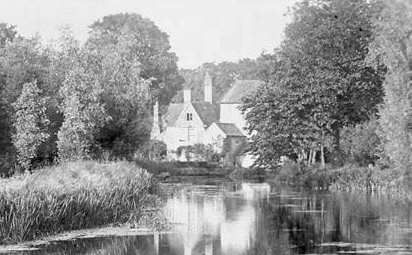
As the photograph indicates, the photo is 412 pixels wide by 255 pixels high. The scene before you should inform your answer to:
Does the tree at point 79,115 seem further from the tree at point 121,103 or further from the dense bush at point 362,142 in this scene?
the dense bush at point 362,142

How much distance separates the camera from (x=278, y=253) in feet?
74.6

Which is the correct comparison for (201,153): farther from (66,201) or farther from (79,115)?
(66,201)

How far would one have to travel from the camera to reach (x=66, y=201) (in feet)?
84.0

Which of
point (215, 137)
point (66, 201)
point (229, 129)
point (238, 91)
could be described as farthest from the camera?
point (238, 91)

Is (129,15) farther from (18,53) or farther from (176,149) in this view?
(18,53)

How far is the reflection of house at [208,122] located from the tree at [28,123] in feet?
172

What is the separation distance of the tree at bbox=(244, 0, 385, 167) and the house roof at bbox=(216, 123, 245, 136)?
3373 centimetres

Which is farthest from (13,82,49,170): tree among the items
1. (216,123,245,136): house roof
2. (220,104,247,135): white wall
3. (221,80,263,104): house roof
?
(221,80,263,104): house roof

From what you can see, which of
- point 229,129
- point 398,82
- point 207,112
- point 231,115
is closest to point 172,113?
point 207,112

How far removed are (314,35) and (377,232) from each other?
31210 mm

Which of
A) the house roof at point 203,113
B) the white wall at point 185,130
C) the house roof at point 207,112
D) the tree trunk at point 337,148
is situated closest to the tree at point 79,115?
the tree trunk at point 337,148

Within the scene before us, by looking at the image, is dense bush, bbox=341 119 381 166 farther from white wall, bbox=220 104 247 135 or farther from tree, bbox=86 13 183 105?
tree, bbox=86 13 183 105

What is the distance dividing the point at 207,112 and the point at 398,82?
63713 millimetres

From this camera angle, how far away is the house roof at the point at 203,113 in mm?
104981
